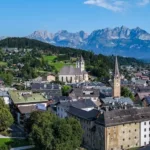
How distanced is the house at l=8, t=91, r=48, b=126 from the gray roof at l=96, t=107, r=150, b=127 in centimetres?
1963

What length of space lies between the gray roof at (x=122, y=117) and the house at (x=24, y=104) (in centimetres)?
1963

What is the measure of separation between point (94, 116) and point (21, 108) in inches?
849

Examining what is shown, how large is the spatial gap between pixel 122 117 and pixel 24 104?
26207 millimetres

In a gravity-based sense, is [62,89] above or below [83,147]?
above

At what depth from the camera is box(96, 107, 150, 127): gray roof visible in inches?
1871

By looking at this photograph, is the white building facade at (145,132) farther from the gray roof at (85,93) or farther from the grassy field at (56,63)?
the grassy field at (56,63)

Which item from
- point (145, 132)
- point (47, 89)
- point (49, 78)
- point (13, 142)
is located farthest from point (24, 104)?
point (49, 78)

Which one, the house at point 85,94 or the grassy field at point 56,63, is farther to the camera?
the grassy field at point 56,63

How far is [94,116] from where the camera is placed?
5034 cm

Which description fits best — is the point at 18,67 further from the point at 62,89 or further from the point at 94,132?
the point at 94,132

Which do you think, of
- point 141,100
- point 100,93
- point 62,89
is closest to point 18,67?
point 62,89

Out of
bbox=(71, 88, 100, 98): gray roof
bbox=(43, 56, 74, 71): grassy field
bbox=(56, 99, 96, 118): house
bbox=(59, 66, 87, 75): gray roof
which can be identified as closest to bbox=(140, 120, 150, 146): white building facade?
bbox=(56, 99, 96, 118): house

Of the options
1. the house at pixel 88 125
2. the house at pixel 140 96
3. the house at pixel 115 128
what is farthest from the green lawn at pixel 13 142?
the house at pixel 140 96

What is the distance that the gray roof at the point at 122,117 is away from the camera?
1871 inches
